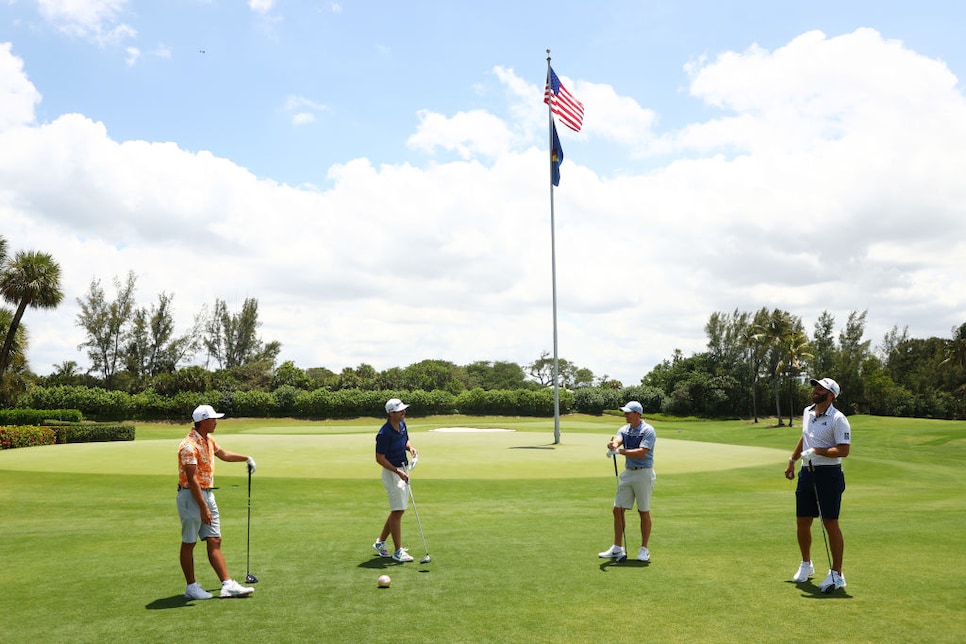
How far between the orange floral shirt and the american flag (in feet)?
101

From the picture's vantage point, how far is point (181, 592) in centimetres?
873

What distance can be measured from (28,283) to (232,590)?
50.5 meters

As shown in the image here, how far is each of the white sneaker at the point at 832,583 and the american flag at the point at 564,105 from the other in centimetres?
3044

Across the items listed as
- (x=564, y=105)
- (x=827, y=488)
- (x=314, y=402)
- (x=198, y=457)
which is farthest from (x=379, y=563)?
(x=314, y=402)

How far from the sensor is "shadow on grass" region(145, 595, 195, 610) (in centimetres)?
803

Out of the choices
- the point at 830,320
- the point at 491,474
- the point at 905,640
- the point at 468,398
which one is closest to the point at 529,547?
the point at 905,640

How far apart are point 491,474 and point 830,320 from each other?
101061mm

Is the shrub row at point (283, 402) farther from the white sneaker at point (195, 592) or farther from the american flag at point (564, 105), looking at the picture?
the white sneaker at point (195, 592)

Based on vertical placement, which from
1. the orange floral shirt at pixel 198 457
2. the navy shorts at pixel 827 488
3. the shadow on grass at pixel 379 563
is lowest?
the shadow on grass at pixel 379 563

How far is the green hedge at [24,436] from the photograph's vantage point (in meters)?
33.6

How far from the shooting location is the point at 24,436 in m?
34.7

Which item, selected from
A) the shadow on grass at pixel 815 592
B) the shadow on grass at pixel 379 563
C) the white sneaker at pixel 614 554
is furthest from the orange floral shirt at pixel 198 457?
the shadow on grass at pixel 815 592

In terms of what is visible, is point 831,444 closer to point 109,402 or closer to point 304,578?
point 304,578

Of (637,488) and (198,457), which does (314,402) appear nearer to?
(637,488)
